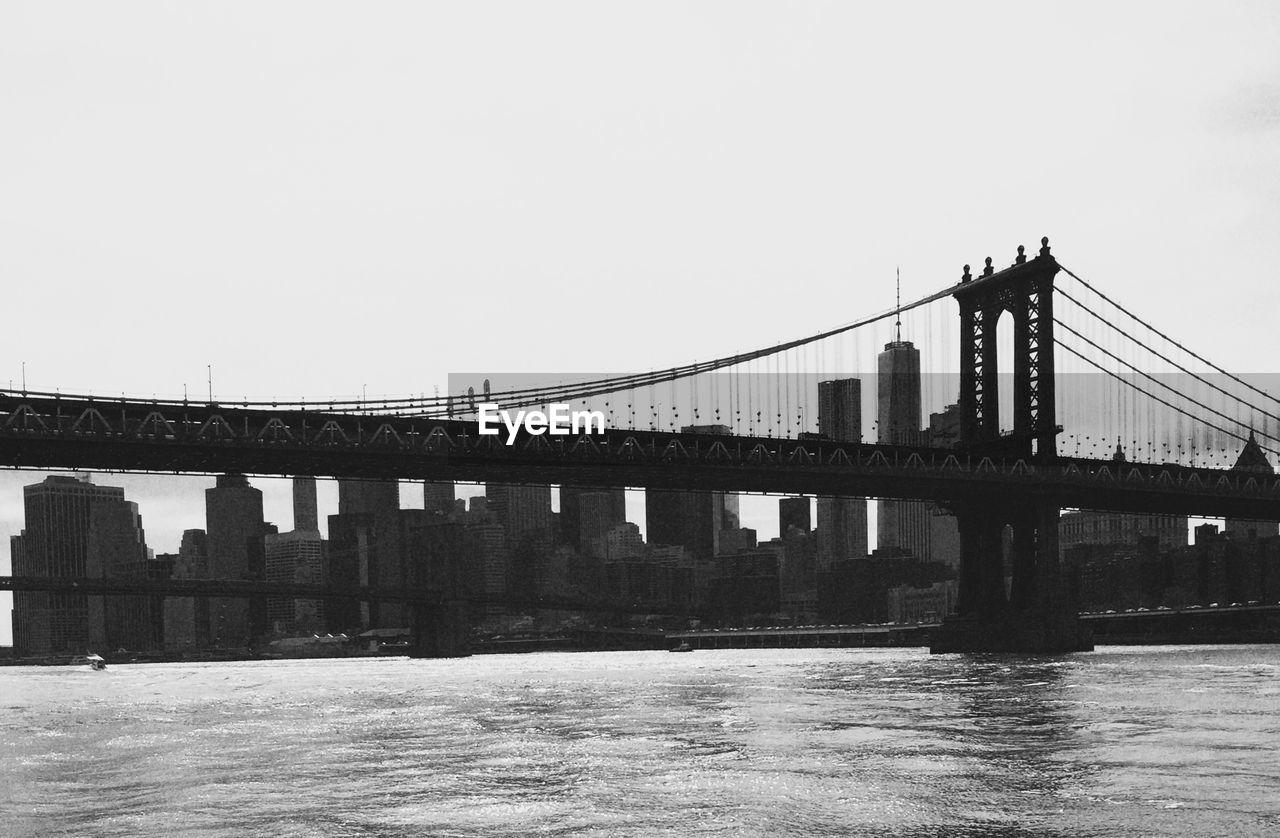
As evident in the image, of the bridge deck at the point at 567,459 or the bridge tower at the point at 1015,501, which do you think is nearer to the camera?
the bridge deck at the point at 567,459

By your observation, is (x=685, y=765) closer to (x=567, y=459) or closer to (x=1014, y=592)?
(x=567, y=459)

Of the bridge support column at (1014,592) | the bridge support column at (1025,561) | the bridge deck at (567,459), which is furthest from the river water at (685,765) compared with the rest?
the bridge support column at (1025,561)

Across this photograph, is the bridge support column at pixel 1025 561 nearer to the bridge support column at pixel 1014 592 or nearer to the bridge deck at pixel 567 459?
the bridge support column at pixel 1014 592

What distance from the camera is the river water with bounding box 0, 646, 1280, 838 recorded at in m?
23.0

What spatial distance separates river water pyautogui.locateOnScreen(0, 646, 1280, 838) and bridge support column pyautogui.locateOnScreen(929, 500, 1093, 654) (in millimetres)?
33260

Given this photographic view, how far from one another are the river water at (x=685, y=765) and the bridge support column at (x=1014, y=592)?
109 feet

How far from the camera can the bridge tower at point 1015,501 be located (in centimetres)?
9200

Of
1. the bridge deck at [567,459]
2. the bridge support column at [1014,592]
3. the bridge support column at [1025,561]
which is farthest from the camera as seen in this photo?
the bridge support column at [1025,561]

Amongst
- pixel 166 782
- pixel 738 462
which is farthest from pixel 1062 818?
pixel 738 462

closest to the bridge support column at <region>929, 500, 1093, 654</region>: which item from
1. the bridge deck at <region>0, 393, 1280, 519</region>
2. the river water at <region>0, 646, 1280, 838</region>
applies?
the bridge deck at <region>0, 393, 1280, 519</region>

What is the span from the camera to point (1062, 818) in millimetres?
22500

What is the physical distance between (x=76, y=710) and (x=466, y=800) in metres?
41.5

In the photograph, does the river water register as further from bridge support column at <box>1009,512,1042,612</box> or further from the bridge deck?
bridge support column at <box>1009,512,1042,612</box>

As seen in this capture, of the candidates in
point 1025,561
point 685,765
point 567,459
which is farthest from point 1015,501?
point 685,765
